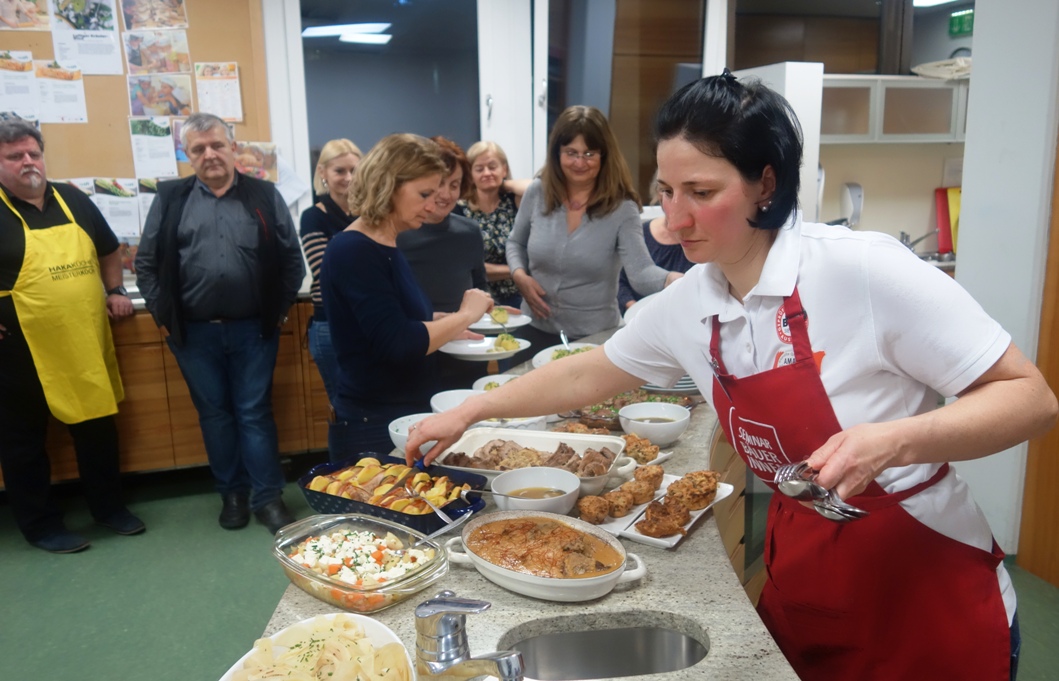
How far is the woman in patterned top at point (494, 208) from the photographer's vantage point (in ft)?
14.0

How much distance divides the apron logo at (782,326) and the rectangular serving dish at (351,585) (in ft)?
2.23

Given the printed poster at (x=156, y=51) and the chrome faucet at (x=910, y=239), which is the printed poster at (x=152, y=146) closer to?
the printed poster at (x=156, y=51)

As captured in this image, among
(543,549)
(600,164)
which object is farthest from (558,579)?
(600,164)

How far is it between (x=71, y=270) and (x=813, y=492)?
11.4 feet

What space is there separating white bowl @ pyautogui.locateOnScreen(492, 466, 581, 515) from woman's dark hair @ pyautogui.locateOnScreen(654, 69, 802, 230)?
2.22ft

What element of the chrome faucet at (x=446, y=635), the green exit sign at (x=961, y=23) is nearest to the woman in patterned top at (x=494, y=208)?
the chrome faucet at (x=446, y=635)

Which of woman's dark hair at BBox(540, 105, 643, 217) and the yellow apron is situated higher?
woman's dark hair at BBox(540, 105, 643, 217)

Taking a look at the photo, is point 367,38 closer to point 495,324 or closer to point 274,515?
point 495,324

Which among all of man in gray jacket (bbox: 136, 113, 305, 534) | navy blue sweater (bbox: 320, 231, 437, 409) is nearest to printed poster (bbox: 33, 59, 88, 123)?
man in gray jacket (bbox: 136, 113, 305, 534)

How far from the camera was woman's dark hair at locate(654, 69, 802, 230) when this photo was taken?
48.4 inches

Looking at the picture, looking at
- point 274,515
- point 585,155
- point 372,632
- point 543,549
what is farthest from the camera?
point 274,515

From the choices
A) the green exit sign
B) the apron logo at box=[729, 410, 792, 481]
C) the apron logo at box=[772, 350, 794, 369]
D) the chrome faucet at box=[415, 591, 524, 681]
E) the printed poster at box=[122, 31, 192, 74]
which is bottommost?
the chrome faucet at box=[415, 591, 524, 681]

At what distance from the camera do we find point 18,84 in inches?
164

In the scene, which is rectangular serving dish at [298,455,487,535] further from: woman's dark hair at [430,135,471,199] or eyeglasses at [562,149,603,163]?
eyeglasses at [562,149,603,163]
